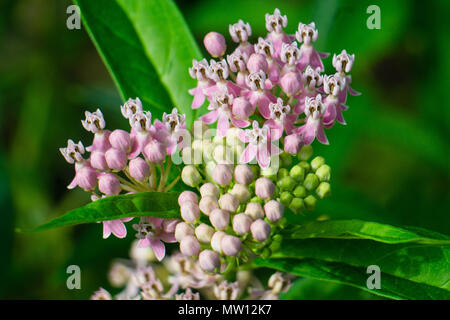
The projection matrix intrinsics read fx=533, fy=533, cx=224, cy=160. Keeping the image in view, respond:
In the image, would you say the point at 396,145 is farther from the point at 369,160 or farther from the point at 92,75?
the point at 92,75

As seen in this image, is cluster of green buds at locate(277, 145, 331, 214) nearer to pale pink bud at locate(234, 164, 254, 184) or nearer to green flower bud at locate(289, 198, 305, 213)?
green flower bud at locate(289, 198, 305, 213)

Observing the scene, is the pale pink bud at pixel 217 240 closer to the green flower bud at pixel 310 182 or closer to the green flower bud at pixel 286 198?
the green flower bud at pixel 286 198

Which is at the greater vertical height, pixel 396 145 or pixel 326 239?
pixel 396 145

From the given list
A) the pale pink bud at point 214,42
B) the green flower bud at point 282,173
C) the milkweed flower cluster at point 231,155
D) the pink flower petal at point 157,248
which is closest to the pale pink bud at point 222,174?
the milkweed flower cluster at point 231,155

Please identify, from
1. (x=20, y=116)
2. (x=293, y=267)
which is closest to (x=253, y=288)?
(x=293, y=267)

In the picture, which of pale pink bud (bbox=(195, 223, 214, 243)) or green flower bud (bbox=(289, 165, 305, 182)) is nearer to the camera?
pale pink bud (bbox=(195, 223, 214, 243))

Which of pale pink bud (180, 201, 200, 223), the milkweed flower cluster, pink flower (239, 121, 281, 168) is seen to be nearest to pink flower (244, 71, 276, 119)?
the milkweed flower cluster
